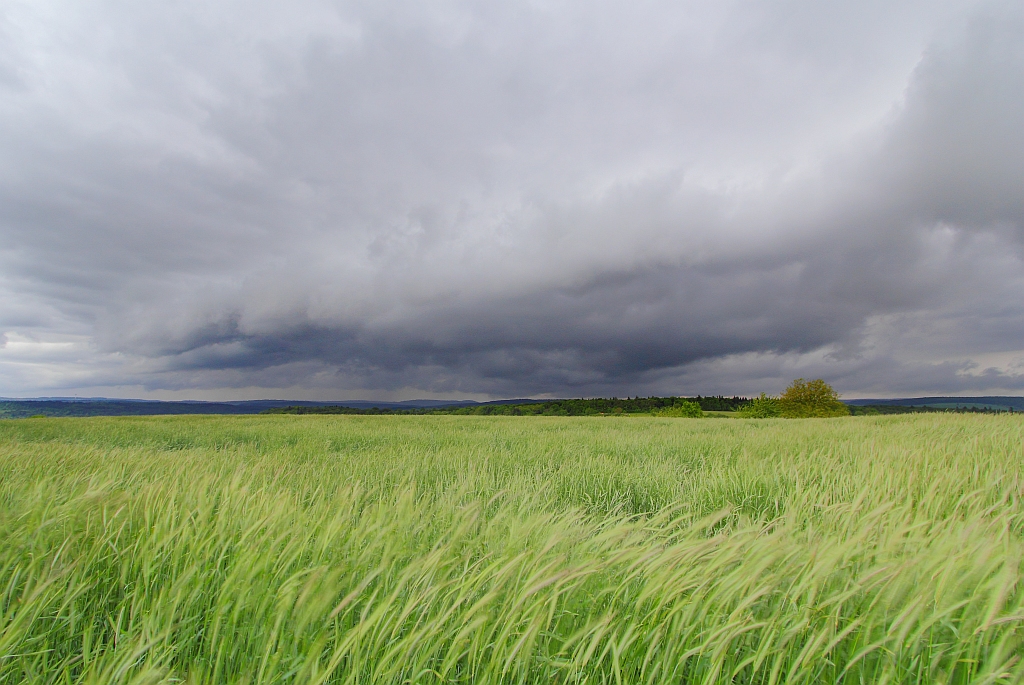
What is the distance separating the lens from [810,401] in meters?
67.1

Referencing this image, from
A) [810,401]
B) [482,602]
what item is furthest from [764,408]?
[482,602]

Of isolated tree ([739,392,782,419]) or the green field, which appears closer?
the green field

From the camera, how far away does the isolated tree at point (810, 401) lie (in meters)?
64.4

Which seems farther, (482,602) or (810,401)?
(810,401)

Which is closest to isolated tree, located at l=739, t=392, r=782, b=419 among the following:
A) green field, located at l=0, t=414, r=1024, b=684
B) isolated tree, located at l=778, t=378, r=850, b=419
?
isolated tree, located at l=778, t=378, r=850, b=419

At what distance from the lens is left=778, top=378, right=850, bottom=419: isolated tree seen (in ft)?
211

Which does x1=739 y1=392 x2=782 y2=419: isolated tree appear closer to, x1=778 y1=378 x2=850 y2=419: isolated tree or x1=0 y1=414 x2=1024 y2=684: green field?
x1=778 y1=378 x2=850 y2=419: isolated tree

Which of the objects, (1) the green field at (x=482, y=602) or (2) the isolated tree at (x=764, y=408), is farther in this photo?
(2) the isolated tree at (x=764, y=408)

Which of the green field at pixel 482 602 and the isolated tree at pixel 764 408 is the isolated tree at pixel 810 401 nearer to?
the isolated tree at pixel 764 408

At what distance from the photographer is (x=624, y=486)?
4398 millimetres

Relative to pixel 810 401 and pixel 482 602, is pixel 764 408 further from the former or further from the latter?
pixel 482 602

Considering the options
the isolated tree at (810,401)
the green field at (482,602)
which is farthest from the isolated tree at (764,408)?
the green field at (482,602)

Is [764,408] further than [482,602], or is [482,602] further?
[764,408]

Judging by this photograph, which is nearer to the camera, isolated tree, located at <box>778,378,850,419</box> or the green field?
the green field
